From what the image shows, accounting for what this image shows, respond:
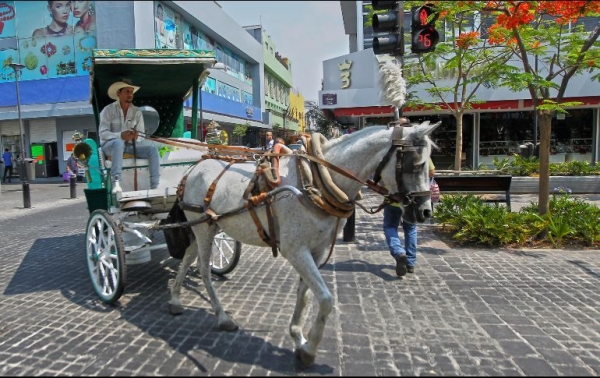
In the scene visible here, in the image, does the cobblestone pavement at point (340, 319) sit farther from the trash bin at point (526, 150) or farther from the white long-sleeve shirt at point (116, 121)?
the trash bin at point (526, 150)

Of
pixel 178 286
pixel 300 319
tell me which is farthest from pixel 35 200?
pixel 300 319

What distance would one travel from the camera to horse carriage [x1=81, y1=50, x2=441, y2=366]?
3193mm

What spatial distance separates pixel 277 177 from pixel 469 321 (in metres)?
2.41

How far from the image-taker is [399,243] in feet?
18.7

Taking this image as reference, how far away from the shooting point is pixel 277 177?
136 inches

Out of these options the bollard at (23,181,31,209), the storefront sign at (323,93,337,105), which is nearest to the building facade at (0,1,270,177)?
the storefront sign at (323,93,337,105)

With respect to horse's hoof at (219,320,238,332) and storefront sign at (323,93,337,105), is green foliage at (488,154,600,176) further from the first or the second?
horse's hoof at (219,320,238,332)

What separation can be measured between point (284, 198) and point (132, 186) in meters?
2.96

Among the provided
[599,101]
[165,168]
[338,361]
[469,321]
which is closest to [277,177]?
[338,361]

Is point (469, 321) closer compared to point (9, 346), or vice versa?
point (9, 346)

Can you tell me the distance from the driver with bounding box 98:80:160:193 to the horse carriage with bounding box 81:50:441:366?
0.18 metres

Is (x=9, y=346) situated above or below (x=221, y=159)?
below

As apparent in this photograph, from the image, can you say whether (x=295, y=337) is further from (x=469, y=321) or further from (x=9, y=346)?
(x=9, y=346)

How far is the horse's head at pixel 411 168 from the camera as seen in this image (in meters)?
3.14
